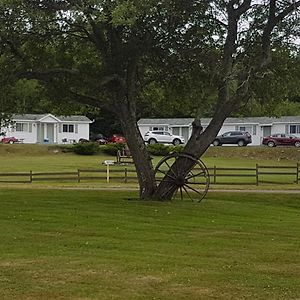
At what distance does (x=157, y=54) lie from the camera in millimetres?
22000

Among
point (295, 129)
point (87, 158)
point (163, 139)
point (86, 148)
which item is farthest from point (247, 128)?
point (87, 158)

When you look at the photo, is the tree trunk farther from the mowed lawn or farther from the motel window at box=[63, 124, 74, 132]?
the motel window at box=[63, 124, 74, 132]

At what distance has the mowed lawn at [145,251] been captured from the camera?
873 cm

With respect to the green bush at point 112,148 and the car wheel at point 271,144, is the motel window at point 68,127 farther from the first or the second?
the car wheel at point 271,144

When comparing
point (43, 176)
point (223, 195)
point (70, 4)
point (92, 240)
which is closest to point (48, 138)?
point (43, 176)

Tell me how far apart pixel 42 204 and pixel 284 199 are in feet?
33.4

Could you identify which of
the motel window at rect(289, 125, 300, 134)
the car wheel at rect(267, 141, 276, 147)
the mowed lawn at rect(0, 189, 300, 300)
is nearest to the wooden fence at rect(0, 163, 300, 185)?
the mowed lawn at rect(0, 189, 300, 300)

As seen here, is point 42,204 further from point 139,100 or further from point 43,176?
point 43,176

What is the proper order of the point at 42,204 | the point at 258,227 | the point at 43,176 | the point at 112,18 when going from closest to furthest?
the point at 258,227, the point at 112,18, the point at 42,204, the point at 43,176

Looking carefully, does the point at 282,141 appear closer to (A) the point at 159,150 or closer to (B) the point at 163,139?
(B) the point at 163,139

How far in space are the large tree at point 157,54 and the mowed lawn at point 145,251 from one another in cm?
346

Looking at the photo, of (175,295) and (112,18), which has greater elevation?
(112,18)

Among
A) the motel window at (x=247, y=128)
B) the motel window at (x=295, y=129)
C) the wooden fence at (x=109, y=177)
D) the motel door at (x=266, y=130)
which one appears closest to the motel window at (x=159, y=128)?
the motel window at (x=247, y=128)

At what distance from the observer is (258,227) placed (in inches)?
650
